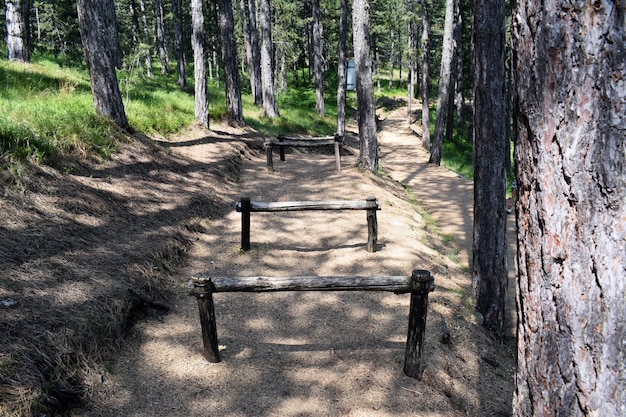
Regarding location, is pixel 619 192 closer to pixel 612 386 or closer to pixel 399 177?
pixel 612 386

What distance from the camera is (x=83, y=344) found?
12.9 ft

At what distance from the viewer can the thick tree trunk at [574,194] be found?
1.71 metres

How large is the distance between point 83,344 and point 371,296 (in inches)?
140

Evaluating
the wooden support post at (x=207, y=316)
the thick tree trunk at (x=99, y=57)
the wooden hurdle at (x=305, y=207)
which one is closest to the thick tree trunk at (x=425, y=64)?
the thick tree trunk at (x=99, y=57)

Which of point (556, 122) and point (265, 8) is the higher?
point (265, 8)

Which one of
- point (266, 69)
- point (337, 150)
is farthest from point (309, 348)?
point (266, 69)

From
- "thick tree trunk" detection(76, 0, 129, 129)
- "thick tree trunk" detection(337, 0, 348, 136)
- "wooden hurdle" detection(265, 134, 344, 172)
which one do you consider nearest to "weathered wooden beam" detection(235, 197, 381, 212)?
"thick tree trunk" detection(76, 0, 129, 129)

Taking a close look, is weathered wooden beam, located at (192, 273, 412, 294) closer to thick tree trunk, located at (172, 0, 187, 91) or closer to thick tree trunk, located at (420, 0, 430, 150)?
thick tree trunk, located at (420, 0, 430, 150)

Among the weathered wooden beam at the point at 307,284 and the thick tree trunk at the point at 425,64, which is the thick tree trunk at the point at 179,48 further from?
the weathered wooden beam at the point at 307,284

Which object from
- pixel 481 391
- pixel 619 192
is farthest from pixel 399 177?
pixel 619 192

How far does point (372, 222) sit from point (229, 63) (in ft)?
40.7

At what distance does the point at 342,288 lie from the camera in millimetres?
4301

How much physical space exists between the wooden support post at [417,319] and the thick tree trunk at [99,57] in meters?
8.00

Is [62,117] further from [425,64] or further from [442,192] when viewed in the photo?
[425,64]
